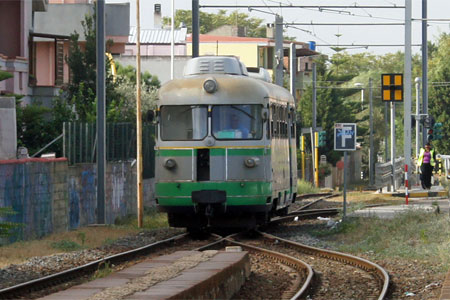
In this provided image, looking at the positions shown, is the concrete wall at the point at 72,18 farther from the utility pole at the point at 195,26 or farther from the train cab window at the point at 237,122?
the train cab window at the point at 237,122

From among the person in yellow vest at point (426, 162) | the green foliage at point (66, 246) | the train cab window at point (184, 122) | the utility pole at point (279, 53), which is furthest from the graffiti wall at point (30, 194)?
the utility pole at point (279, 53)

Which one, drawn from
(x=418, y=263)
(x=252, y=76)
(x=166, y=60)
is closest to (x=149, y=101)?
(x=166, y=60)

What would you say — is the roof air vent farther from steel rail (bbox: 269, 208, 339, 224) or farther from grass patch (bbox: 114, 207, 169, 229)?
steel rail (bbox: 269, 208, 339, 224)

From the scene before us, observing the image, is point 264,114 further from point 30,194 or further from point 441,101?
point 441,101

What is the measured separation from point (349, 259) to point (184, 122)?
578cm

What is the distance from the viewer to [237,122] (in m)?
23.9

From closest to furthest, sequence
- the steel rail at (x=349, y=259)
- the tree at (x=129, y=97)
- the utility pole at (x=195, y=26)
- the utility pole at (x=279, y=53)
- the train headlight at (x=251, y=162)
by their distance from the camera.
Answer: the steel rail at (x=349, y=259), the train headlight at (x=251, y=162), the utility pole at (x=195, y=26), the tree at (x=129, y=97), the utility pole at (x=279, y=53)

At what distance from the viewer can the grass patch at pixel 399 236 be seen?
67.0ft

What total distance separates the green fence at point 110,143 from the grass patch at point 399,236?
6729 millimetres

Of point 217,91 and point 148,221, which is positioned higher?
point 217,91

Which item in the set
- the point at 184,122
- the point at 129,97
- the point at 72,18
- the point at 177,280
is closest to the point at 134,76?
the point at 129,97

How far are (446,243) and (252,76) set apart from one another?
7.41m

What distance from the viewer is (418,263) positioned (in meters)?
19.0

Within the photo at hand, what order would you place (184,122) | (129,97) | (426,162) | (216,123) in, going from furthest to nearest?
(129,97), (426,162), (184,122), (216,123)
